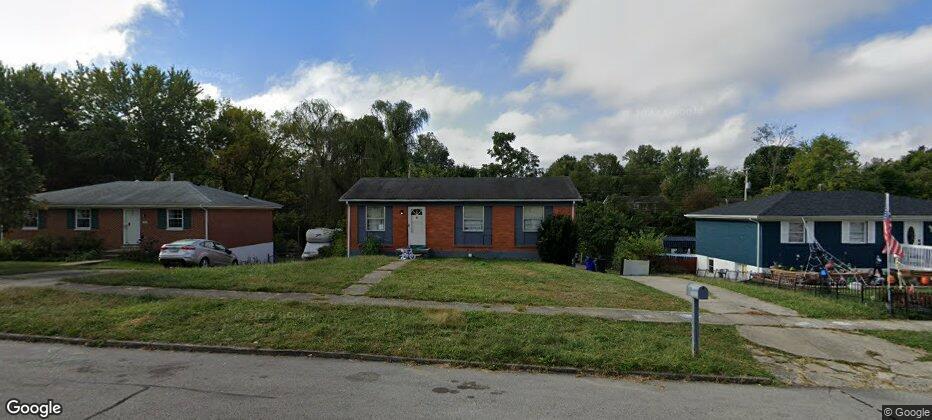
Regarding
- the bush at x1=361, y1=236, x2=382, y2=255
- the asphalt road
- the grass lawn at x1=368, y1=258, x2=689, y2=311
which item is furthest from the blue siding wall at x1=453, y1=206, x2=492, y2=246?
the asphalt road

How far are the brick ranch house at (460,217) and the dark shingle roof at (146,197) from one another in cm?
749

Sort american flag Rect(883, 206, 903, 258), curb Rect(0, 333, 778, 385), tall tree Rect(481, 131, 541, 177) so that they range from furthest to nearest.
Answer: tall tree Rect(481, 131, 541, 177)
american flag Rect(883, 206, 903, 258)
curb Rect(0, 333, 778, 385)

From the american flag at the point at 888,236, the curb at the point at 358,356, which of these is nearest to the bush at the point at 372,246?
the curb at the point at 358,356

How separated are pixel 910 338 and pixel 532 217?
Answer: 15072 millimetres

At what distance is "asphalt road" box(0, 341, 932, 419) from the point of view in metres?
5.20

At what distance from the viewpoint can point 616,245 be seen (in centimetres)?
2425

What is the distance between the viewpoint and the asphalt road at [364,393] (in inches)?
205

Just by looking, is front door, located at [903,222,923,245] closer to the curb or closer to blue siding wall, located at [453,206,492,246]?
blue siding wall, located at [453,206,492,246]

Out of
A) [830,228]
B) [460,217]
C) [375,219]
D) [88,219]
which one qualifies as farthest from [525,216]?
[88,219]

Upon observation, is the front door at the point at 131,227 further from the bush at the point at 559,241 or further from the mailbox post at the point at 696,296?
the mailbox post at the point at 696,296

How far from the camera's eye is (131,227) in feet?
79.0

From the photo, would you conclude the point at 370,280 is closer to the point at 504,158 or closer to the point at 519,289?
the point at 519,289

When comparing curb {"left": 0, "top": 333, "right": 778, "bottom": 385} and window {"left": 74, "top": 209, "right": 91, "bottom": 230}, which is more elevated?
window {"left": 74, "top": 209, "right": 91, "bottom": 230}

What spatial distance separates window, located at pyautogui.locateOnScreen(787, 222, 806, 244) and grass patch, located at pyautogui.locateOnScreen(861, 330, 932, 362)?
14629 millimetres
